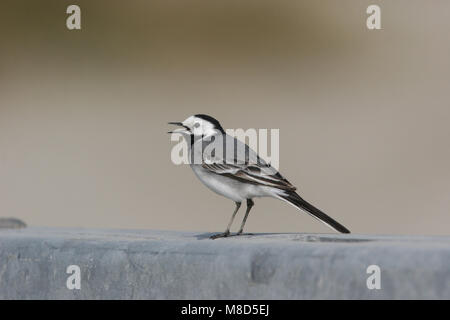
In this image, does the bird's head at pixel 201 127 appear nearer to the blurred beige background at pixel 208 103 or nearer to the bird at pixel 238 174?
the bird at pixel 238 174

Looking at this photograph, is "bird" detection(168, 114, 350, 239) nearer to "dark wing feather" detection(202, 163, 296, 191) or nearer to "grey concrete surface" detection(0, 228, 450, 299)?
"dark wing feather" detection(202, 163, 296, 191)

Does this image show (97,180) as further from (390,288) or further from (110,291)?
(390,288)

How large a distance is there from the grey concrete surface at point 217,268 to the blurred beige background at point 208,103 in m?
5.99

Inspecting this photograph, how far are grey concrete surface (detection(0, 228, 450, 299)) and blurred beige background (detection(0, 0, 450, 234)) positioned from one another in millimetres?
5989

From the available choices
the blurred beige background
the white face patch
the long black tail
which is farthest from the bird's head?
the blurred beige background

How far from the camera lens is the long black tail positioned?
5219mm

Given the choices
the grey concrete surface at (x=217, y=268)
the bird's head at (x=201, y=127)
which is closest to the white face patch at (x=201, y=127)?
the bird's head at (x=201, y=127)

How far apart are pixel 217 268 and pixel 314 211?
1.44 meters

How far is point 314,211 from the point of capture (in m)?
5.28

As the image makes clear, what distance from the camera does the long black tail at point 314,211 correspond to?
17.1 feet

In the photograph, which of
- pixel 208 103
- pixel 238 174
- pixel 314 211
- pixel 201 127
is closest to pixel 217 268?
pixel 314 211

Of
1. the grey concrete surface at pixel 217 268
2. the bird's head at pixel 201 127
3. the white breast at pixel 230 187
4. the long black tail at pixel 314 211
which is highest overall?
the bird's head at pixel 201 127

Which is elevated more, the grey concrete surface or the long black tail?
the long black tail
